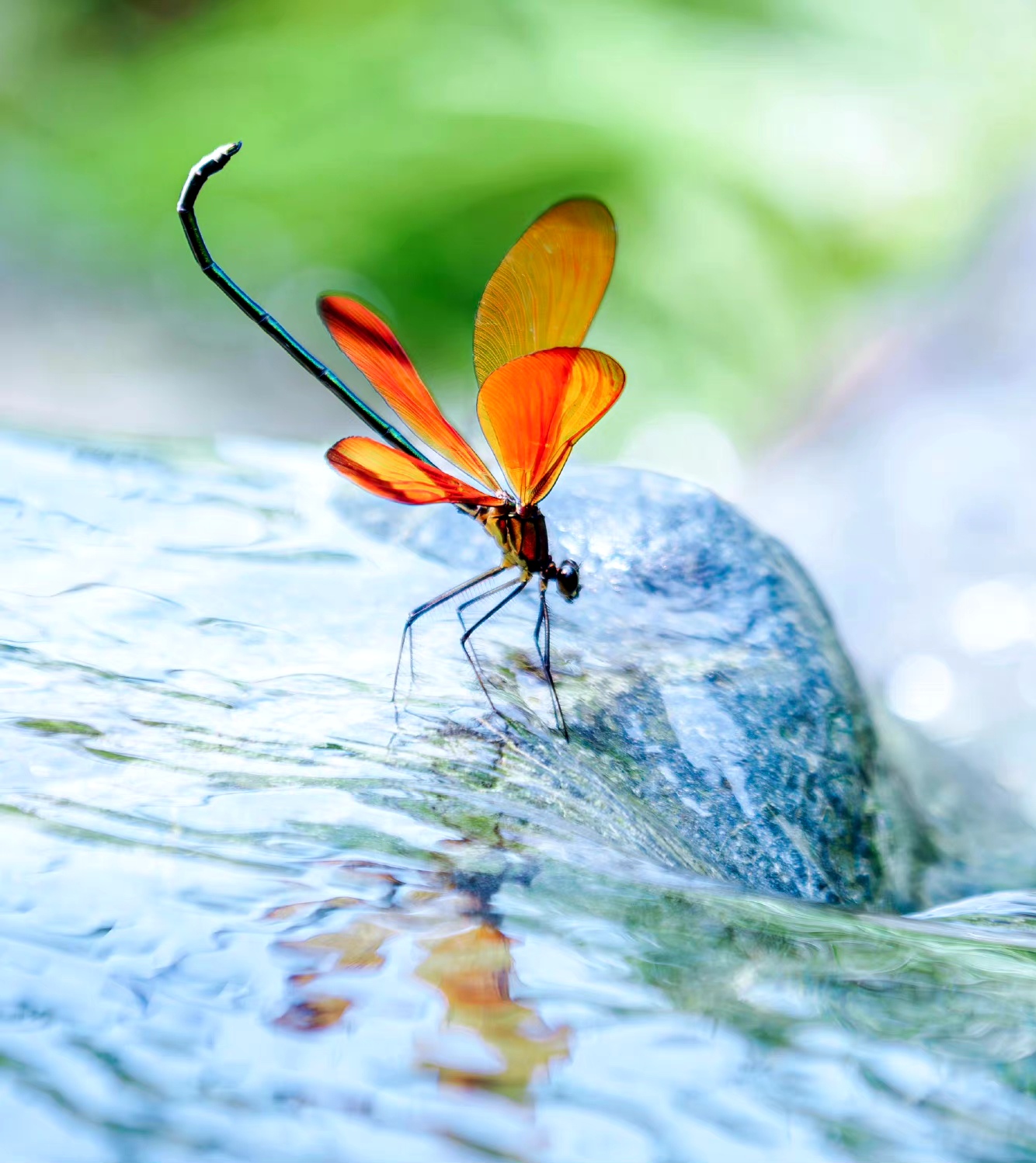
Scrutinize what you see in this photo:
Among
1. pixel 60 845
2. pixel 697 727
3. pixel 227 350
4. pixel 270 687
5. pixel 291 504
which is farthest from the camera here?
pixel 227 350

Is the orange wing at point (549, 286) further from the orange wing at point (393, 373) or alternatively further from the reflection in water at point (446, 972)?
the reflection in water at point (446, 972)

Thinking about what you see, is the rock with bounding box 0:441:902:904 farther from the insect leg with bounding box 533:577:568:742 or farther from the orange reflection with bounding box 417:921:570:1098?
the orange reflection with bounding box 417:921:570:1098

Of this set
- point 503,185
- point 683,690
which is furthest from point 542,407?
point 503,185

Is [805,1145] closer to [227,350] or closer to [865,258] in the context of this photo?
[865,258]

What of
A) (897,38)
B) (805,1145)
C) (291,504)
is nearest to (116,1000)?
(805,1145)

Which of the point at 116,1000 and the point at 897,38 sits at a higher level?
the point at 897,38

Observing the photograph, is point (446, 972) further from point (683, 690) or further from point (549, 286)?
point (549, 286)
